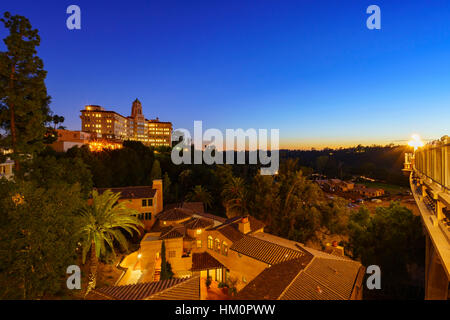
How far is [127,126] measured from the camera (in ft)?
319

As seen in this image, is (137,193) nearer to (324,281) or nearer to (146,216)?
(146,216)

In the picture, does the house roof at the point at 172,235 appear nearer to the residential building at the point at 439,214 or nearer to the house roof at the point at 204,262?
the house roof at the point at 204,262

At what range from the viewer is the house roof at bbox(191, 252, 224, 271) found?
18.3m

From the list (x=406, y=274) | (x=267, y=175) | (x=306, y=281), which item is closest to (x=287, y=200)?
(x=267, y=175)

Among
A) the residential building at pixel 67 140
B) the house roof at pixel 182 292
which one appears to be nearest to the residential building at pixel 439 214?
the house roof at pixel 182 292

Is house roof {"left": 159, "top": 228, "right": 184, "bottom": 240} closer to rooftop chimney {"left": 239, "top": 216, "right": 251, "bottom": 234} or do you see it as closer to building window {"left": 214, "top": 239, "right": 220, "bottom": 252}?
building window {"left": 214, "top": 239, "right": 220, "bottom": 252}

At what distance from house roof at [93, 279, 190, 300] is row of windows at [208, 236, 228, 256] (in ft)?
30.3

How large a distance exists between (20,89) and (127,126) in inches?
3560

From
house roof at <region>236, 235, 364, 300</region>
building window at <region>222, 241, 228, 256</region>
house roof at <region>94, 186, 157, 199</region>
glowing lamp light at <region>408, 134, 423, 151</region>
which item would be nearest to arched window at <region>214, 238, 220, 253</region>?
building window at <region>222, 241, 228, 256</region>

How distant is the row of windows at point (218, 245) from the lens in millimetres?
18633
